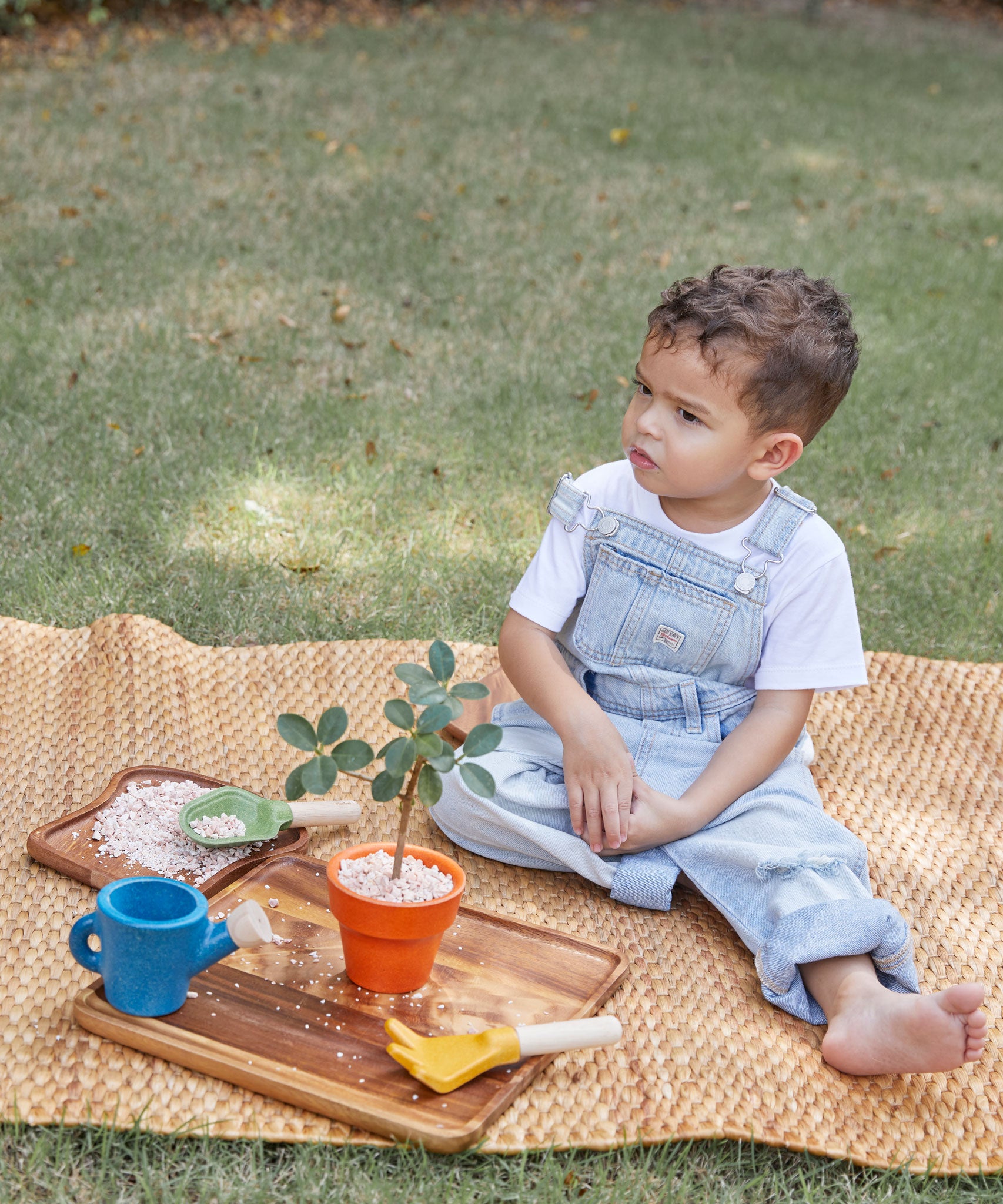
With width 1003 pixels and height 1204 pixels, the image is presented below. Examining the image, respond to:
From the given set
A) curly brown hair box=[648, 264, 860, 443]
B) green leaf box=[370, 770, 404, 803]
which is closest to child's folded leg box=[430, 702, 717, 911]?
green leaf box=[370, 770, 404, 803]

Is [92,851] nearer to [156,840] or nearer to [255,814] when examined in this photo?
[156,840]

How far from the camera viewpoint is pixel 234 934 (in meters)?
1.35

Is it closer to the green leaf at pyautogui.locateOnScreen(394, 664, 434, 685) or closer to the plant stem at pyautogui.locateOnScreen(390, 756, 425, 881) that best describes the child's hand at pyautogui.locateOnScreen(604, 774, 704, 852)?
the plant stem at pyautogui.locateOnScreen(390, 756, 425, 881)

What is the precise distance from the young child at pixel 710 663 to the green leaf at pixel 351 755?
0.48 metres

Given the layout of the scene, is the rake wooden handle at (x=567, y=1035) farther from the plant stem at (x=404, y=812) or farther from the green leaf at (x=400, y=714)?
the green leaf at (x=400, y=714)

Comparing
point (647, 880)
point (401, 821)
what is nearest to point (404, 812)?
point (401, 821)

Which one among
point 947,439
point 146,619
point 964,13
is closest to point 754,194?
point 947,439

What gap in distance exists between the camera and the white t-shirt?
71.7 inches

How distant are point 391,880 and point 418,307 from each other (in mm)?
2880

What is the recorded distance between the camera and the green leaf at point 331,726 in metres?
1.32

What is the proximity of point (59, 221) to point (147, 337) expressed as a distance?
1.07m

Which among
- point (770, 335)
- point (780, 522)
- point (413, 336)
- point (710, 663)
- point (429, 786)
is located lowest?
point (413, 336)

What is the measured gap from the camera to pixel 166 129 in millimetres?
5352

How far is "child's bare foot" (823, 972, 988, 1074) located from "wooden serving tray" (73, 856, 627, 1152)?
28 cm
